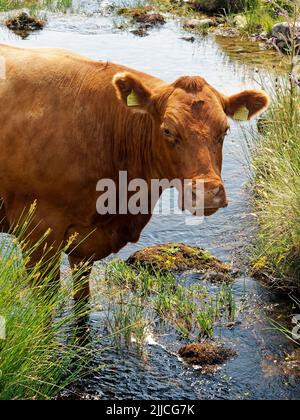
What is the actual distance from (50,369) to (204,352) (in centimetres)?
158

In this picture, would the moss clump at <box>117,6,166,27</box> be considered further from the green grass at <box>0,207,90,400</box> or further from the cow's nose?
the green grass at <box>0,207,90,400</box>

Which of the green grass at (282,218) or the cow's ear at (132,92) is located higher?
the cow's ear at (132,92)

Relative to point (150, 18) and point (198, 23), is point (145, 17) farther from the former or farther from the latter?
point (198, 23)

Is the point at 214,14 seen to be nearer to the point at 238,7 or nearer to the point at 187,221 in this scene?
the point at 238,7

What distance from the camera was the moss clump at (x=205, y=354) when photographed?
657cm

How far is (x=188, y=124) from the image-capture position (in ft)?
18.2

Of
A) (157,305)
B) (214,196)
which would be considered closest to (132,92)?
(214,196)

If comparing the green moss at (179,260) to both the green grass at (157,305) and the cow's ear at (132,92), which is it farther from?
the cow's ear at (132,92)

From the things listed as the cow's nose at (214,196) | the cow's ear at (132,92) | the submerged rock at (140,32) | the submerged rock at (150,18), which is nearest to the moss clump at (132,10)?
the submerged rock at (150,18)

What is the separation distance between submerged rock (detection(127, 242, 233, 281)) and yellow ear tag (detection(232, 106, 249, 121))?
2.19 metres

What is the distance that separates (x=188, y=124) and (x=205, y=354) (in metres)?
2.06

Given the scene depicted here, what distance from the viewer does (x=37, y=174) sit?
6.15m

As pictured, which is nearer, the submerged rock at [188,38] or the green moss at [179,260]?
the green moss at [179,260]

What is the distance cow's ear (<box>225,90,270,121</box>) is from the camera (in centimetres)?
614
